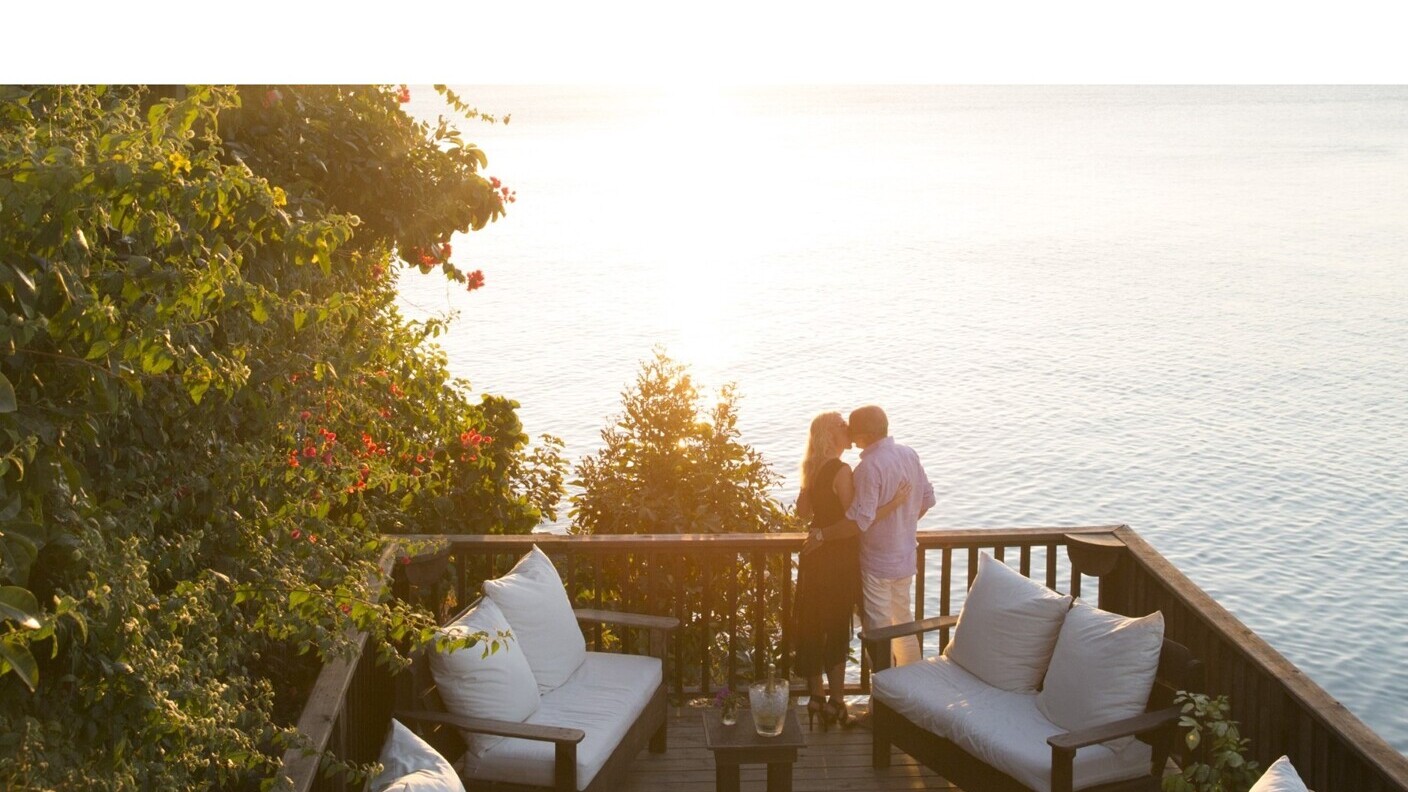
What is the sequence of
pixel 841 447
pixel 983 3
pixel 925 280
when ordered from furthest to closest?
1. pixel 925 280
2. pixel 841 447
3. pixel 983 3

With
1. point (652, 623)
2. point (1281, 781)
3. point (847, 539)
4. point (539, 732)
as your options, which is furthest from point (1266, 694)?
point (539, 732)

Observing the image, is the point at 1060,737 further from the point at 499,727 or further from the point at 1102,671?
the point at 499,727

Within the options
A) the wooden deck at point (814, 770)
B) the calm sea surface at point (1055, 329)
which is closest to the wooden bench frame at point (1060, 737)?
the wooden deck at point (814, 770)

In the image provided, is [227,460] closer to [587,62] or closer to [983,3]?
[587,62]

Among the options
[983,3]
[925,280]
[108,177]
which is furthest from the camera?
[925,280]

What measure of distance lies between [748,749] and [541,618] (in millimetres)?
920

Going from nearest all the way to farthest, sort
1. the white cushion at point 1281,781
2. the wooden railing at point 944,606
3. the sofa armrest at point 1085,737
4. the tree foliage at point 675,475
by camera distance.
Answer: the white cushion at point 1281,781 < the wooden railing at point 944,606 < the sofa armrest at point 1085,737 < the tree foliage at point 675,475

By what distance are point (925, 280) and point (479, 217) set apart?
76.2 feet

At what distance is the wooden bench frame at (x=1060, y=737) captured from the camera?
457cm

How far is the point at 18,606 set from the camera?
1.80 meters

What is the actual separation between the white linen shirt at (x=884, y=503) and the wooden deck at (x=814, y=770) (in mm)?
697

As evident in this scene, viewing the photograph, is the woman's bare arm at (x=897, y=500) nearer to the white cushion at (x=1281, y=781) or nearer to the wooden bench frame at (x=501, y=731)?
the wooden bench frame at (x=501, y=731)

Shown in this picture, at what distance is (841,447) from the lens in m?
5.89

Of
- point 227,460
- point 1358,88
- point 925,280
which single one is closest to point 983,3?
point 227,460
